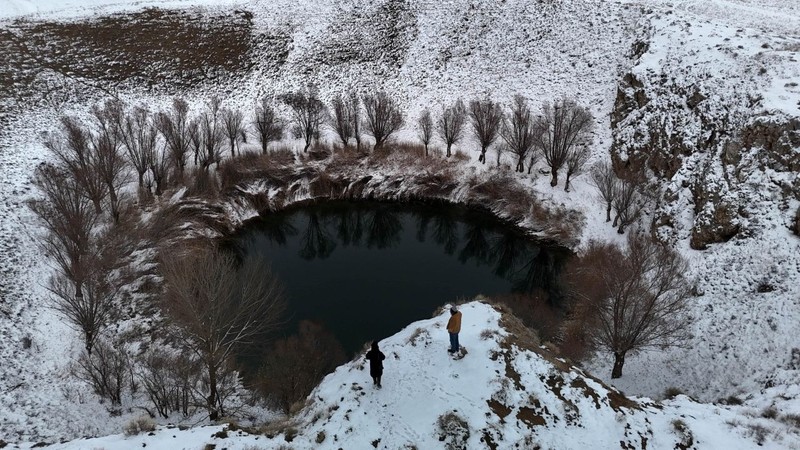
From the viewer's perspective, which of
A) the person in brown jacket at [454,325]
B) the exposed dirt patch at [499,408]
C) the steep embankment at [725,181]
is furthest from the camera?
the steep embankment at [725,181]

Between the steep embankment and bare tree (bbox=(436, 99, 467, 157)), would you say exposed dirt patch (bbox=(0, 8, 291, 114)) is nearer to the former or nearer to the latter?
bare tree (bbox=(436, 99, 467, 157))

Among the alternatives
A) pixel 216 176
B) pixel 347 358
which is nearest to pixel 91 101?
pixel 216 176

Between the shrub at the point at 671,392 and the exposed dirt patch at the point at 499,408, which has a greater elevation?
the exposed dirt patch at the point at 499,408

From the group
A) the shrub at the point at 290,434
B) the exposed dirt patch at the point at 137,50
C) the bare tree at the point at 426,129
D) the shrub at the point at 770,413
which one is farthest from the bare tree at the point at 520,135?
the shrub at the point at 290,434

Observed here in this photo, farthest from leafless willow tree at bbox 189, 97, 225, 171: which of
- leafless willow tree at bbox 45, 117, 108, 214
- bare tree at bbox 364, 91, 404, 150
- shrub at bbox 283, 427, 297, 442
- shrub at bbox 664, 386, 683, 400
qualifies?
shrub at bbox 664, 386, 683, 400

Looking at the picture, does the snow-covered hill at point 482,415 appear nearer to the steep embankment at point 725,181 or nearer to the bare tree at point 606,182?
the steep embankment at point 725,181

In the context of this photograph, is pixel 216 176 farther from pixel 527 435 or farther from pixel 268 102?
pixel 527 435

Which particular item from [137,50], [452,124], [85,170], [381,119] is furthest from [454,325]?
[137,50]
